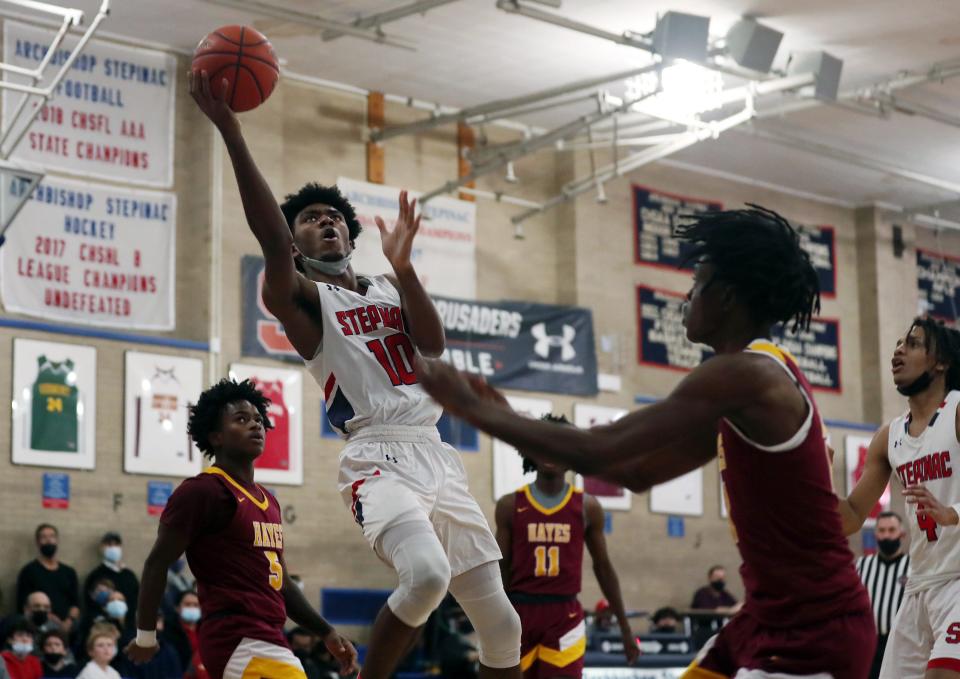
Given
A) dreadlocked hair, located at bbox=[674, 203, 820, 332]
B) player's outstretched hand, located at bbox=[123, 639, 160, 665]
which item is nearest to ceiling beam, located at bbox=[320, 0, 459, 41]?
player's outstretched hand, located at bbox=[123, 639, 160, 665]

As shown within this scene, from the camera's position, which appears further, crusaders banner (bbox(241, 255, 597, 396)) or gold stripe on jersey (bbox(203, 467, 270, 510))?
crusaders banner (bbox(241, 255, 597, 396))

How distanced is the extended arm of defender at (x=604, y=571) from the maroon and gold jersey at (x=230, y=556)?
4.29 metres

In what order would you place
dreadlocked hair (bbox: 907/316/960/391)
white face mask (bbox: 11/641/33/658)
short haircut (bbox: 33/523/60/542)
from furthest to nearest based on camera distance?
short haircut (bbox: 33/523/60/542)
white face mask (bbox: 11/641/33/658)
dreadlocked hair (bbox: 907/316/960/391)

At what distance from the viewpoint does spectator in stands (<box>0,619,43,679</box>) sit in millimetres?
12781

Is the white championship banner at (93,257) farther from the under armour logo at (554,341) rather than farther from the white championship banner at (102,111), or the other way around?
the under armour logo at (554,341)

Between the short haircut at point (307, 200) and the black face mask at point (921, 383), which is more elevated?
the short haircut at point (307, 200)

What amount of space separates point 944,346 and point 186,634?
960 cm

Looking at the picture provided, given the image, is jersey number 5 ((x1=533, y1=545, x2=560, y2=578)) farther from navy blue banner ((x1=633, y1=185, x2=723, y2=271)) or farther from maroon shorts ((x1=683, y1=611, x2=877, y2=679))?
navy blue banner ((x1=633, y1=185, x2=723, y2=271))

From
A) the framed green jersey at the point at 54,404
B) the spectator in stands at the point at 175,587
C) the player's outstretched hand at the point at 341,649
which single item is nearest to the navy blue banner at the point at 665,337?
the spectator in stands at the point at 175,587

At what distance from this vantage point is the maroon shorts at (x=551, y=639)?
10.1 meters

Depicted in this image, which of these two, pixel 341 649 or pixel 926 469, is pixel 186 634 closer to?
pixel 341 649

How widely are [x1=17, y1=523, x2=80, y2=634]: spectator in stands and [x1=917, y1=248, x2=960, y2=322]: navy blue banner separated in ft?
50.8

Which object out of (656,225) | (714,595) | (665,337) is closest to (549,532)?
(714,595)

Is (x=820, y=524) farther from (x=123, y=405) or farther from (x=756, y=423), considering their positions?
(x=123, y=405)
